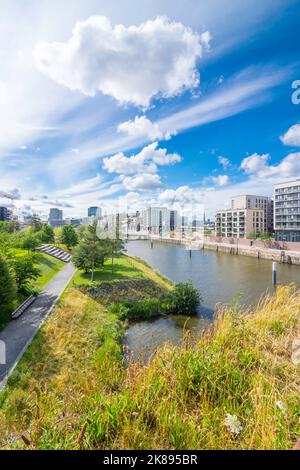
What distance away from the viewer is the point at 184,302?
17.0m

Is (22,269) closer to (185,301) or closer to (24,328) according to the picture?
(24,328)

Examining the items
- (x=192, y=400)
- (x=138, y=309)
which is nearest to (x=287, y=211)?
(x=138, y=309)

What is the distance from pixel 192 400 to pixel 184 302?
46.3 ft

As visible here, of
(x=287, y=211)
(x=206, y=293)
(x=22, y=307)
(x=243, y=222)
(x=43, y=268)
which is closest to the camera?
(x=22, y=307)

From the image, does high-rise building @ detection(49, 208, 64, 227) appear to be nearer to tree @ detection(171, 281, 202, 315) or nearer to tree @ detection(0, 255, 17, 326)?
tree @ detection(171, 281, 202, 315)

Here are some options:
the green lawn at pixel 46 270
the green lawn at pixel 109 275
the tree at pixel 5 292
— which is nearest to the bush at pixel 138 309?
the green lawn at pixel 109 275

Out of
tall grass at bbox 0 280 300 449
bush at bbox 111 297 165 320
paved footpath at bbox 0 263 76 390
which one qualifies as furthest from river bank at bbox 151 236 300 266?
tall grass at bbox 0 280 300 449

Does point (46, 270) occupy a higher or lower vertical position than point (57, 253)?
lower

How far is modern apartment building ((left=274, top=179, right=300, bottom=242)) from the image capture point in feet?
192

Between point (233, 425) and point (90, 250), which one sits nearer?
point (233, 425)

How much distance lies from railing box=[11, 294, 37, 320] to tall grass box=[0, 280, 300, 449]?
7859 mm

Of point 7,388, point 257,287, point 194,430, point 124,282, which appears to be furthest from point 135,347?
point 257,287

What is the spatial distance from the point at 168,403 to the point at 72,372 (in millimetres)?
7106
